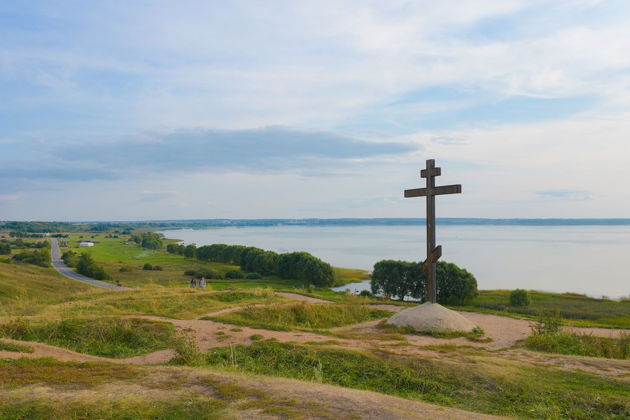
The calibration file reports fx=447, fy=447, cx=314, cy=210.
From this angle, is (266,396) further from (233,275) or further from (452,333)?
(233,275)

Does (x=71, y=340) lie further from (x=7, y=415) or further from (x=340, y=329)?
(x=340, y=329)

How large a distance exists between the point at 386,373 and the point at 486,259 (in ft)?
213

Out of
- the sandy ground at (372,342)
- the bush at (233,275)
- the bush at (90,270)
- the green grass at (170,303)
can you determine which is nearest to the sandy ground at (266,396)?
the sandy ground at (372,342)

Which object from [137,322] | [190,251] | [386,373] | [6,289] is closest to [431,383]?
[386,373]

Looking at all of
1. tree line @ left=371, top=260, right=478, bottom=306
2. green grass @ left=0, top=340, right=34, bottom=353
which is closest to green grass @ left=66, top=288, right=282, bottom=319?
green grass @ left=0, top=340, right=34, bottom=353

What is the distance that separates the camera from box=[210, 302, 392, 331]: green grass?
42.8ft

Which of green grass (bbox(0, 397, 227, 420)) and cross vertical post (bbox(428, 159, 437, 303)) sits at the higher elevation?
cross vertical post (bbox(428, 159, 437, 303))

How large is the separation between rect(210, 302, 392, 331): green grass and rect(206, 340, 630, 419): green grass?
4.65 meters

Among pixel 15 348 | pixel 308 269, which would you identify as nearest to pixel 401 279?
pixel 308 269

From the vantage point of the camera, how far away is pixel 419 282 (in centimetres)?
3403

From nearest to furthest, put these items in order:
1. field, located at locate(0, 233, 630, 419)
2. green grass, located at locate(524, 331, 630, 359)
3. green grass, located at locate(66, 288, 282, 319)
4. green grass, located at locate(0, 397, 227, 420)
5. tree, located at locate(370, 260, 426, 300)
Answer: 1. green grass, located at locate(0, 397, 227, 420)
2. field, located at locate(0, 233, 630, 419)
3. green grass, located at locate(524, 331, 630, 359)
4. green grass, located at locate(66, 288, 282, 319)
5. tree, located at locate(370, 260, 426, 300)

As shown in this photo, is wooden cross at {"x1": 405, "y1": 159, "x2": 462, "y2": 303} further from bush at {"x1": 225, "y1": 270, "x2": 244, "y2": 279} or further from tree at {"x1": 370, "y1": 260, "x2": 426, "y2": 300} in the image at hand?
bush at {"x1": 225, "y1": 270, "x2": 244, "y2": 279}

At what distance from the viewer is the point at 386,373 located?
6992mm

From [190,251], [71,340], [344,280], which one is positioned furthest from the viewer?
[190,251]
